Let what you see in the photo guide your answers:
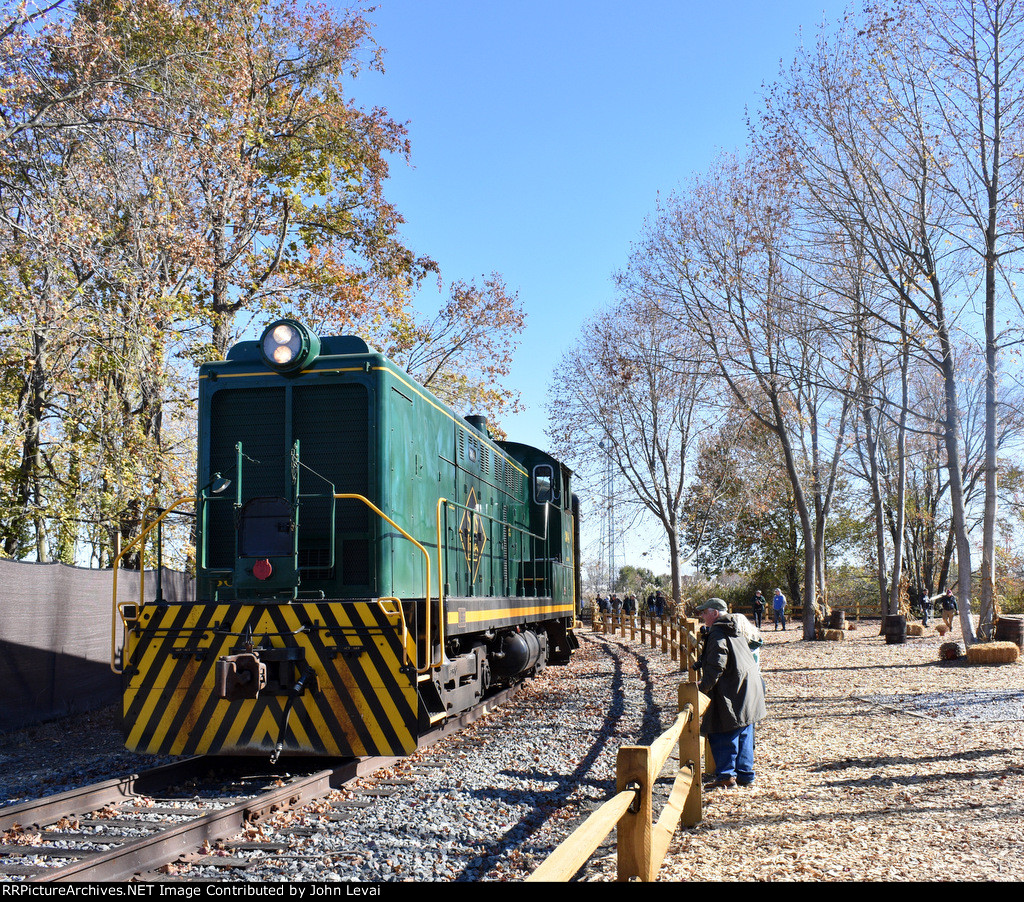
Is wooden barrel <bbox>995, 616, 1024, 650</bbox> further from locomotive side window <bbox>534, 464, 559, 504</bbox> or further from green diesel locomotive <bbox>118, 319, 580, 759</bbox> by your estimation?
green diesel locomotive <bbox>118, 319, 580, 759</bbox>

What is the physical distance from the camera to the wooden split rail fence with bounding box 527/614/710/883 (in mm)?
2850

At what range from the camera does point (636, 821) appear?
3.75 meters

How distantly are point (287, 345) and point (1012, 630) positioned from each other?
50.0ft

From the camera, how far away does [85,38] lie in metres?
12.5

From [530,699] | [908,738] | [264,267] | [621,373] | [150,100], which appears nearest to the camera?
[908,738]

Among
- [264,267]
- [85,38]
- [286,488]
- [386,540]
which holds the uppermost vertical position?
[85,38]

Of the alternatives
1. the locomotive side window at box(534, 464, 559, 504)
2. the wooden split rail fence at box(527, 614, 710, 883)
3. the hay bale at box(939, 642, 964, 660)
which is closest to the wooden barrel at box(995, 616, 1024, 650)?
the hay bale at box(939, 642, 964, 660)

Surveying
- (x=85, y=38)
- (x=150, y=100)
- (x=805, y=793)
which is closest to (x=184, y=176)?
(x=150, y=100)

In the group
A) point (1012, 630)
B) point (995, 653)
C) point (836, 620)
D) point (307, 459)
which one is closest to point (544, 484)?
point (307, 459)

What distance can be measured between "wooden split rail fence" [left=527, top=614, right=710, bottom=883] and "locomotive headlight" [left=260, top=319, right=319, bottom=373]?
4.18m

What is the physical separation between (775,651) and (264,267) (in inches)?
583

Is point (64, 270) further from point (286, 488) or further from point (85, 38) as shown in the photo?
point (286, 488)

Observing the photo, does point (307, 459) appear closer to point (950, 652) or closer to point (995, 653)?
point (995, 653)

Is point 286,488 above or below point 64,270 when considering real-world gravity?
below
